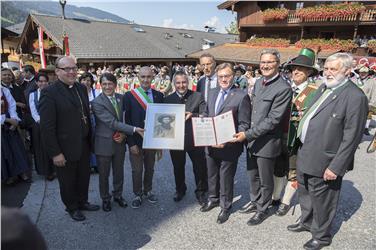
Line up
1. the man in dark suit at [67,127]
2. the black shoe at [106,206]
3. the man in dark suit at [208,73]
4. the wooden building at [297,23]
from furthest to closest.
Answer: the wooden building at [297,23] → the man in dark suit at [208,73] → the black shoe at [106,206] → the man in dark suit at [67,127]

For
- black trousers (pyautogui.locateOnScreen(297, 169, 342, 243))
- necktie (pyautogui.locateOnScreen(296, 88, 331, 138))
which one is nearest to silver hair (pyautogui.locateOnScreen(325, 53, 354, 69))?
necktie (pyautogui.locateOnScreen(296, 88, 331, 138))

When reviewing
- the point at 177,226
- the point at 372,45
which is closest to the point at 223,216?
the point at 177,226

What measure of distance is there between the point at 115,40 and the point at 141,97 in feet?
80.2

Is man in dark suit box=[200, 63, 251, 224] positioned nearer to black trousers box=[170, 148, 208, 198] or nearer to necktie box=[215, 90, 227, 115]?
necktie box=[215, 90, 227, 115]

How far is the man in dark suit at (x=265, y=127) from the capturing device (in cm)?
319

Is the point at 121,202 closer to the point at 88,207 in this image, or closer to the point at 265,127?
the point at 88,207

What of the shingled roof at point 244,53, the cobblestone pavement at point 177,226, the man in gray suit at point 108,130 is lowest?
the cobblestone pavement at point 177,226

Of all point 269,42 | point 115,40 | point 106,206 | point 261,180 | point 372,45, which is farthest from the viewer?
point 115,40

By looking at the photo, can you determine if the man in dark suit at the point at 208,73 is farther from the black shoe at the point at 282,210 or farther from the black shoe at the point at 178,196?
the black shoe at the point at 282,210

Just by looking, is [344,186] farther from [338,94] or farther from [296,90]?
[338,94]

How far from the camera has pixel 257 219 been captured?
3.63 metres

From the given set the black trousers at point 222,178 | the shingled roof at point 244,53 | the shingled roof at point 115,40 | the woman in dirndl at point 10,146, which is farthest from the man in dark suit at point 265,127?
the shingled roof at point 115,40

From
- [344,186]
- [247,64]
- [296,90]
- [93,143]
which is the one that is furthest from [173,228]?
[247,64]

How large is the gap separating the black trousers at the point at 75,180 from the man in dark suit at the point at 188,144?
123cm
